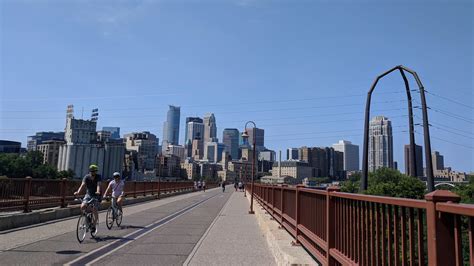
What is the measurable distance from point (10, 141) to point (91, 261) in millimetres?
153916

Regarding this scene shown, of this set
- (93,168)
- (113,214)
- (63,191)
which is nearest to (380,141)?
(63,191)

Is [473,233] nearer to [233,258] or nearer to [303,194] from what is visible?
[303,194]

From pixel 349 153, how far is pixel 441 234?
598 feet

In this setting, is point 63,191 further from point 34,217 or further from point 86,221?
point 86,221

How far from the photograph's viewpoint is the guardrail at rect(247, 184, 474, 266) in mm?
2893

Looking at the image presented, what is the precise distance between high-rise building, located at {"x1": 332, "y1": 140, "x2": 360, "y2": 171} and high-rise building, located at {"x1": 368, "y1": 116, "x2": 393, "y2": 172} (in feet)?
225

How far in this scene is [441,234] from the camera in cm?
293

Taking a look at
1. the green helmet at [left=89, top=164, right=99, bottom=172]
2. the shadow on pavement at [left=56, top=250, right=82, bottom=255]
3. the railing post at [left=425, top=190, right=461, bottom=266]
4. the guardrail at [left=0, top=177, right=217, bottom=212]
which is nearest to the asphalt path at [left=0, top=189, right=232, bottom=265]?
the shadow on pavement at [left=56, top=250, right=82, bottom=255]

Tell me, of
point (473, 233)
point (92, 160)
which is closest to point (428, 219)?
point (473, 233)

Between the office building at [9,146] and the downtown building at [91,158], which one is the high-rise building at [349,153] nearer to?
the downtown building at [91,158]

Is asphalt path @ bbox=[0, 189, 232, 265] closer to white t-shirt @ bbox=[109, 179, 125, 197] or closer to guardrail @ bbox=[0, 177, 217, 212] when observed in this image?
white t-shirt @ bbox=[109, 179, 125, 197]

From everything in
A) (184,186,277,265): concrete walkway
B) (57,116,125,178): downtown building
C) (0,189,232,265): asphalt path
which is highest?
(57,116,125,178): downtown building

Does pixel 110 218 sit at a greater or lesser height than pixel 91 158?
lesser

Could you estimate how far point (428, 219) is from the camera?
3039mm
